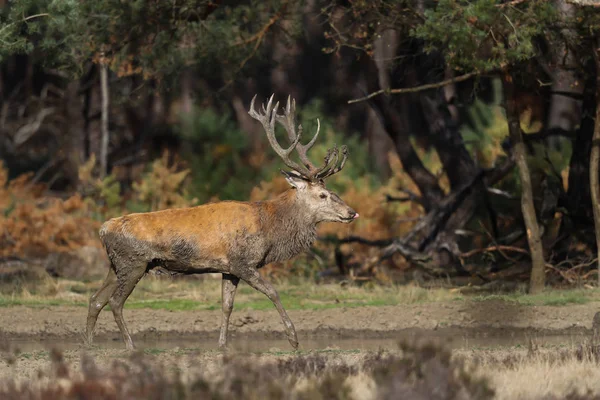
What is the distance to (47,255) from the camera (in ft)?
83.7

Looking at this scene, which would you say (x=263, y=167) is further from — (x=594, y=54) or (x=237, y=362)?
(x=237, y=362)

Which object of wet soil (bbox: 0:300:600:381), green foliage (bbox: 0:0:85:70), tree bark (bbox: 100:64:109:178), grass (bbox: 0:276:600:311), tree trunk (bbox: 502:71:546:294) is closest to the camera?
wet soil (bbox: 0:300:600:381)

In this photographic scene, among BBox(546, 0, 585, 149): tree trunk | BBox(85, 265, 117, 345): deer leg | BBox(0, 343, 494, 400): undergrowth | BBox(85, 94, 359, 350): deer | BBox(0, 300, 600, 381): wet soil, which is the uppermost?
BBox(546, 0, 585, 149): tree trunk

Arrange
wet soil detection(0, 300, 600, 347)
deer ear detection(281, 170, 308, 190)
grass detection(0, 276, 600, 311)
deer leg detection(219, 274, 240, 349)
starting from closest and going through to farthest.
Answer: deer leg detection(219, 274, 240, 349) → deer ear detection(281, 170, 308, 190) → wet soil detection(0, 300, 600, 347) → grass detection(0, 276, 600, 311)

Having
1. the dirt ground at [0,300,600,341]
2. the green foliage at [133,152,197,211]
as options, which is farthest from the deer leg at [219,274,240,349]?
the green foliage at [133,152,197,211]

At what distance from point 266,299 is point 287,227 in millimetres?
4818

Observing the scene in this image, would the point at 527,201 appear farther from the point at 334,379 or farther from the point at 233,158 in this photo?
the point at 233,158

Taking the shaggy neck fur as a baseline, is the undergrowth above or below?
below

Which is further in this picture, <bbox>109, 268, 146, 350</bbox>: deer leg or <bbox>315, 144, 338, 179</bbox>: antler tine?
<bbox>315, 144, 338, 179</bbox>: antler tine

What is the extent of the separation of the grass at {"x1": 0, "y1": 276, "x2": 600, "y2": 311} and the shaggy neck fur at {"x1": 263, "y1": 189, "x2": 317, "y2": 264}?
341 centimetres

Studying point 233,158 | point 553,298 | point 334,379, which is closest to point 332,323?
point 553,298

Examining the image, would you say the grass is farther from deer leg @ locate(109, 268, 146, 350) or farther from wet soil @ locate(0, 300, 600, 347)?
deer leg @ locate(109, 268, 146, 350)

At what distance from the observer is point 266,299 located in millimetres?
20359

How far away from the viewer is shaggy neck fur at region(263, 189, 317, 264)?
617 inches
